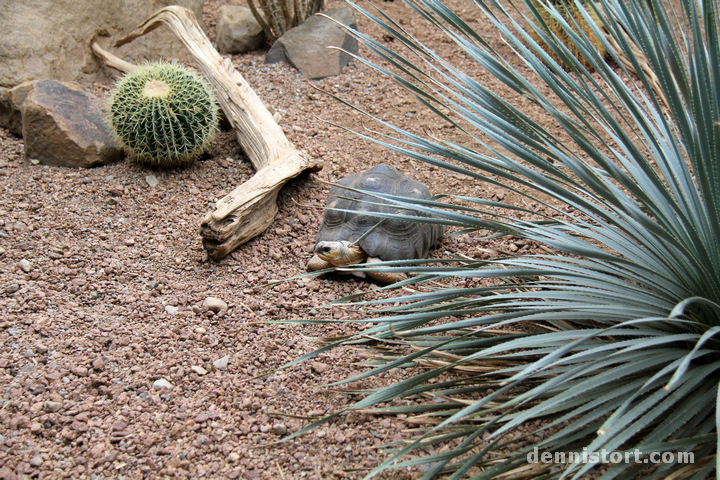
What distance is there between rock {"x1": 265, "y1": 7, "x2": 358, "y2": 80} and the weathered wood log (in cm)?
86

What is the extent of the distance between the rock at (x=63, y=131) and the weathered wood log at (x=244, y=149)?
0.81 m

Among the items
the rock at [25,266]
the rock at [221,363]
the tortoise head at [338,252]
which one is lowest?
the rock at [25,266]

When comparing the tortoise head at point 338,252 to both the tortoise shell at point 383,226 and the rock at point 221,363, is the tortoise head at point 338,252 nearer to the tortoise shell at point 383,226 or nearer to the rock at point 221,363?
the tortoise shell at point 383,226

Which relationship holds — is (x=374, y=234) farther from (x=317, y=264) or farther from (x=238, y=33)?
(x=238, y=33)

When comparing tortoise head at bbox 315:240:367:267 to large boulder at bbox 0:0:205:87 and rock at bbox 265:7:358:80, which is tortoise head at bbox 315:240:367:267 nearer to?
rock at bbox 265:7:358:80

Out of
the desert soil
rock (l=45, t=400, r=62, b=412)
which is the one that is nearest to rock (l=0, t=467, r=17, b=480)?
the desert soil

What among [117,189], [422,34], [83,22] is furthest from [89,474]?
[422,34]

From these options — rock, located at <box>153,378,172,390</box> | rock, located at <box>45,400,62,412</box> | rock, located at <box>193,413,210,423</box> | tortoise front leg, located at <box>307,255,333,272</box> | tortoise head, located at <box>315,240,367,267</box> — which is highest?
tortoise head, located at <box>315,240,367,267</box>

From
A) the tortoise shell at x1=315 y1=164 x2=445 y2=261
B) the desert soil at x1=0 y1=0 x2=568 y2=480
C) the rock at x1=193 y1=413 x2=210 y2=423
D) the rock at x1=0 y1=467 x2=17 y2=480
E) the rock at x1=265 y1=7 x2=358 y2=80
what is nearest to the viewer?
the rock at x1=0 y1=467 x2=17 y2=480

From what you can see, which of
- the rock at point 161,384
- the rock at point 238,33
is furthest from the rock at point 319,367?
the rock at point 238,33

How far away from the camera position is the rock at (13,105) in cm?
381

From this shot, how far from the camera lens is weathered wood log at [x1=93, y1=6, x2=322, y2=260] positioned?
286 centimetres

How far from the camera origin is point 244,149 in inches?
143

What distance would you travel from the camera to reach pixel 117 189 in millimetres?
3398
